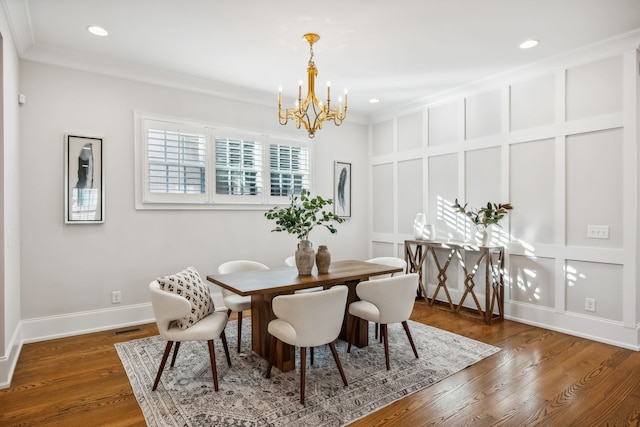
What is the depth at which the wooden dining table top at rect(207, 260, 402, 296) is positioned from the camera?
2.57 metres

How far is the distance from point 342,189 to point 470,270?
7.20 ft

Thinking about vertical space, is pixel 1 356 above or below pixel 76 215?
below

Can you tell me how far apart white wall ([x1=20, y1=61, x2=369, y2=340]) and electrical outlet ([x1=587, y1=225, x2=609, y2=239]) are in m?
3.63

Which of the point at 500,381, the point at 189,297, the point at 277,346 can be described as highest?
the point at 189,297

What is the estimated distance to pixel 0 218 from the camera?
2.52m

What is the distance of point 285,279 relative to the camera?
9.40 feet

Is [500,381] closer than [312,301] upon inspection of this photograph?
No

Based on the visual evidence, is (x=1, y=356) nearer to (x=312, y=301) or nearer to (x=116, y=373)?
(x=116, y=373)

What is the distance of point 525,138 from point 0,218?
4763 millimetres

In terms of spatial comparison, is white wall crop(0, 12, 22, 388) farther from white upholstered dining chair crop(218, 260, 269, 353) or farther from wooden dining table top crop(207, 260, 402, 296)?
white upholstered dining chair crop(218, 260, 269, 353)

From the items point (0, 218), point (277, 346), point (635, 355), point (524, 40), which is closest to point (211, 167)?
point (0, 218)

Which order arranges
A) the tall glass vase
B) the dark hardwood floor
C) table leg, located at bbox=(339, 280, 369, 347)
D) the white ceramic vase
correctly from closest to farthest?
the dark hardwood floor < the tall glass vase < table leg, located at bbox=(339, 280, 369, 347) < the white ceramic vase

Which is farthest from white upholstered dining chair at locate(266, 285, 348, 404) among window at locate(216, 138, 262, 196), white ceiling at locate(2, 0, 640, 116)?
window at locate(216, 138, 262, 196)

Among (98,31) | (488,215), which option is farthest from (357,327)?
(98,31)
